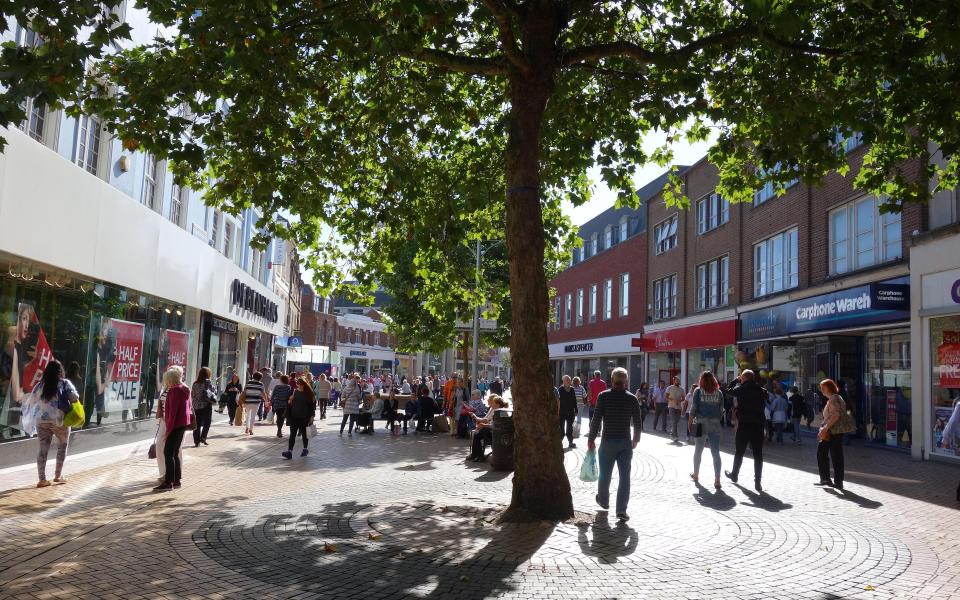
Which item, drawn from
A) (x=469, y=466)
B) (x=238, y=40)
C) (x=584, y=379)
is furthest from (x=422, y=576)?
(x=584, y=379)

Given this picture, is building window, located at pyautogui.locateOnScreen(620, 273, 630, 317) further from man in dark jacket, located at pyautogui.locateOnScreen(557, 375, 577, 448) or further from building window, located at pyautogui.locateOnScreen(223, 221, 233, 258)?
man in dark jacket, located at pyautogui.locateOnScreen(557, 375, 577, 448)

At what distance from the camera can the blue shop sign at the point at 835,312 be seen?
663 inches

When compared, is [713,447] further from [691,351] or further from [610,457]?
[691,351]

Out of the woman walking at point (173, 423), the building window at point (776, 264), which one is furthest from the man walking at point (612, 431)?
the building window at point (776, 264)

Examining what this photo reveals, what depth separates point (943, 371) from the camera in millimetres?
15289

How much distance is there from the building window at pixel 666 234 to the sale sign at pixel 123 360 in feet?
80.7

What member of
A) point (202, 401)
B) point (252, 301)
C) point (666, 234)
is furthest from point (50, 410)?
point (666, 234)

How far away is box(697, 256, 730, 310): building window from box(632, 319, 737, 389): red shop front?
99 centimetres

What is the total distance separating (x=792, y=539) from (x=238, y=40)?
24.8 ft

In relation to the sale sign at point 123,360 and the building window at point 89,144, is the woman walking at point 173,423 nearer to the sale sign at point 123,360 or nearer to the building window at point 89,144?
the sale sign at point 123,360

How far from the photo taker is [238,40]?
22.7 ft

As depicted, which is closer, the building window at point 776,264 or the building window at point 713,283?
the building window at point 776,264

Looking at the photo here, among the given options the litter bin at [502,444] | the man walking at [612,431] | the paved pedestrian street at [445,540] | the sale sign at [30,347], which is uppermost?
the sale sign at [30,347]

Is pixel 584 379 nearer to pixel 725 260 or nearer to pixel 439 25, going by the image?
pixel 725 260
